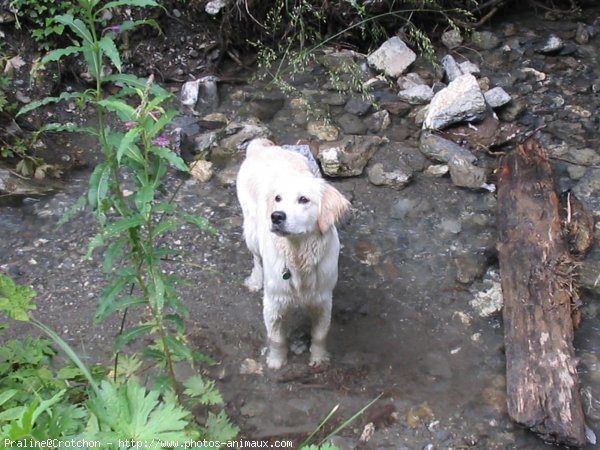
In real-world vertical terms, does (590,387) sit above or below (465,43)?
below

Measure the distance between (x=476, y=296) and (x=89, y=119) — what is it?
3.51m

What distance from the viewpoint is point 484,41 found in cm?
640

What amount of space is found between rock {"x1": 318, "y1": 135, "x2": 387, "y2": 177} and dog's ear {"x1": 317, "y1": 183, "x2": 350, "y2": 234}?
183 centimetres

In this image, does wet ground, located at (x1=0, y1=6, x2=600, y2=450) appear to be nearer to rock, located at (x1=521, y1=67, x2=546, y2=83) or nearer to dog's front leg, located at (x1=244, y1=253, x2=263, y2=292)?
dog's front leg, located at (x1=244, y1=253, x2=263, y2=292)

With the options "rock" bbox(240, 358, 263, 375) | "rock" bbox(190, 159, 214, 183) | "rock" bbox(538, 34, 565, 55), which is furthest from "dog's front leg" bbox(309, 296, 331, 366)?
"rock" bbox(538, 34, 565, 55)

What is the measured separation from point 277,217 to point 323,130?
2.56m

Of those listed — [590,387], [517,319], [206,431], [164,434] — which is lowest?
[590,387]

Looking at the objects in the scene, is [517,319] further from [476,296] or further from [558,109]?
[558,109]

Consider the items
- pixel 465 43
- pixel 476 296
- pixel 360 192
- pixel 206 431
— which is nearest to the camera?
pixel 206 431

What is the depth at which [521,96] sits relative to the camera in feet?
19.1

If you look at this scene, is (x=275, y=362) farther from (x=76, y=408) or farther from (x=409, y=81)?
(x=409, y=81)

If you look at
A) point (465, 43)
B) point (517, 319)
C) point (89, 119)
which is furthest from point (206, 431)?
point (465, 43)

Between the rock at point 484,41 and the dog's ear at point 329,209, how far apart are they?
3932 millimetres

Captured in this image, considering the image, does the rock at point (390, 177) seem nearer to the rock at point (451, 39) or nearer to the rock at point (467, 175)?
the rock at point (467, 175)
